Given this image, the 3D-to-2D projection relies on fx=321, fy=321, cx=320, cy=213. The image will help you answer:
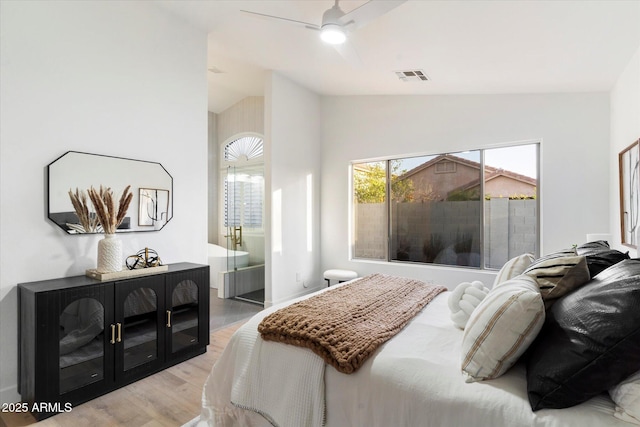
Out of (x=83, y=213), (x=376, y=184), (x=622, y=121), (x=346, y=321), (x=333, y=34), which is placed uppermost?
(x=333, y=34)

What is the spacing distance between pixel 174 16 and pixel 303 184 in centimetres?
250

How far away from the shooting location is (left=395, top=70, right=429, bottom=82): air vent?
3.40 metres

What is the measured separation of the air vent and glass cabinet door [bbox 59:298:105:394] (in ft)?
11.4

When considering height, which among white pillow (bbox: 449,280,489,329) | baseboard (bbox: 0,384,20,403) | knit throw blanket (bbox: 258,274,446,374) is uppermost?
white pillow (bbox: 449,280,489,329)

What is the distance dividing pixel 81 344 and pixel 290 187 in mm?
2915

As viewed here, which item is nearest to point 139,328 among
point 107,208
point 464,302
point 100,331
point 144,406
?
point 100,331

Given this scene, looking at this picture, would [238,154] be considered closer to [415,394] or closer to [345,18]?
[345,18]

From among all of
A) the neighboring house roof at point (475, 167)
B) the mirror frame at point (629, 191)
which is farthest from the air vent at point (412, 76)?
the mirror frame at point (629, 191)

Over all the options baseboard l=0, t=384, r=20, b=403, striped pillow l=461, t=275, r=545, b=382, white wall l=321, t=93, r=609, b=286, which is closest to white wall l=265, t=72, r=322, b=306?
white wall l=321, t=93, r=609, b=286

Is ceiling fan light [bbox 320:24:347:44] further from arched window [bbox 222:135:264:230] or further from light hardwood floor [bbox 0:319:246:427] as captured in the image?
light hardwood floor [bbox 0:319:246:427]

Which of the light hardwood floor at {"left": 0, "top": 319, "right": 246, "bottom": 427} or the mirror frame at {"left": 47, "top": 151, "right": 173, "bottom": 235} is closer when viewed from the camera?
the light hardwood floor at {"left": 0, "top": 319, "right": 246, "bottom": 427}

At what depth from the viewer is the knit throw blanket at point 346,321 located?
4.61 feet

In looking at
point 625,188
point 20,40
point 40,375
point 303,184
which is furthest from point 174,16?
point 625,188

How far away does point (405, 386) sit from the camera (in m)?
1.24
